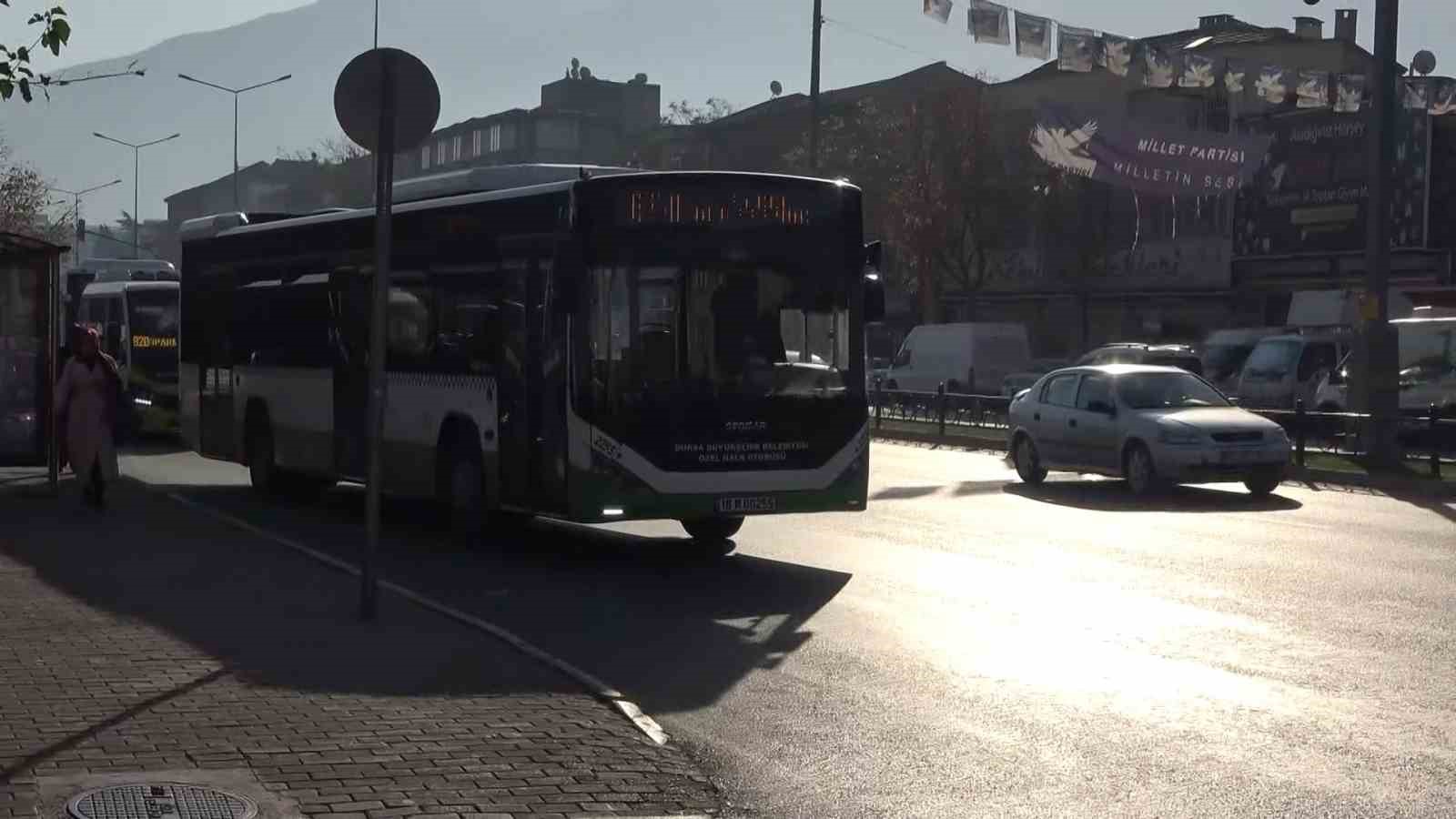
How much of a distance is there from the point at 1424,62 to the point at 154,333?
35824 mm

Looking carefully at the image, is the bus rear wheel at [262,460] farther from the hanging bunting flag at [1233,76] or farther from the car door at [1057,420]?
the hanging bunting flag at [1233,76]

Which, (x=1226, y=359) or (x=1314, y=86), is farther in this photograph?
(x=1226, y=359)

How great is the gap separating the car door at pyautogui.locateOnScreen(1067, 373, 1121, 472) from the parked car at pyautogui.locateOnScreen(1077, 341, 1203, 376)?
15456 millimetres

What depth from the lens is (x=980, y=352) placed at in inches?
1944

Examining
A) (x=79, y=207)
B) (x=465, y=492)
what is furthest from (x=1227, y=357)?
(x=79, y=207)

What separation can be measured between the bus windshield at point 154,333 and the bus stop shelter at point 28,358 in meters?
12.8

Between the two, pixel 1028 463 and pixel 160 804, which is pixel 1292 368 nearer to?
pixel 1028 463

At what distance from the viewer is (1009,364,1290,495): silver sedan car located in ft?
69.5

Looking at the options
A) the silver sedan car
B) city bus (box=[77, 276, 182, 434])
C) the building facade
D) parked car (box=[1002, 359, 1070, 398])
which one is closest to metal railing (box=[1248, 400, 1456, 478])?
the silver sedan car

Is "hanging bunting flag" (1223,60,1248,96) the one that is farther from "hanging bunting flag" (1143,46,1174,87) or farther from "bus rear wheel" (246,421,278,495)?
"bus rear wheel" (246,421,278,495)

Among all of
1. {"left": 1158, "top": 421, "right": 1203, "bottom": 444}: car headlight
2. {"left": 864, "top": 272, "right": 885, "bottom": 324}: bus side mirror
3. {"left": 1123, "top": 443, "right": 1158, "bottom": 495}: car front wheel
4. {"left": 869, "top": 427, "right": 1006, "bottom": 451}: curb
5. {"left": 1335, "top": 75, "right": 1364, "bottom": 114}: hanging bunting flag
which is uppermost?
{"left": 1335, "top": 75, "right": 1364, "bottom": 114}: hanging bunting flag

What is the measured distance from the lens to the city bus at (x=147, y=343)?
33.3 metres

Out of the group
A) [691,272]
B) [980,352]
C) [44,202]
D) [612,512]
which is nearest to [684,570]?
[612,512]

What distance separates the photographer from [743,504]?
14.4 metres
